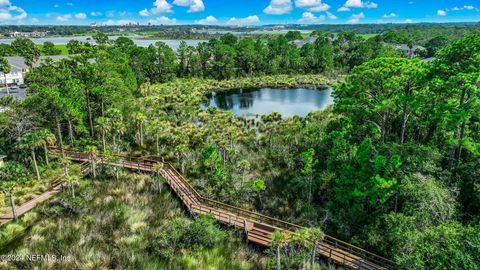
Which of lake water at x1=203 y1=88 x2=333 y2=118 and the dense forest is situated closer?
the dense forest

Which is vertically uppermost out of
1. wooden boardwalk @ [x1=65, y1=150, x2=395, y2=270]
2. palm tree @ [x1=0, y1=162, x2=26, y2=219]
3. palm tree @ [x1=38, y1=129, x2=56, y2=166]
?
palm tree @ [x1=38, y1=129, x2=56, y2=166]

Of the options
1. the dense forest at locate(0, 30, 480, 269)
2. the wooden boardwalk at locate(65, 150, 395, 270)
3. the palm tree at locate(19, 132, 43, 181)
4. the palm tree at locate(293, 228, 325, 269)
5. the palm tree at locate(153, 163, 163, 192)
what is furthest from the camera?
the palm tree at locate(19, 132, 43, 181)

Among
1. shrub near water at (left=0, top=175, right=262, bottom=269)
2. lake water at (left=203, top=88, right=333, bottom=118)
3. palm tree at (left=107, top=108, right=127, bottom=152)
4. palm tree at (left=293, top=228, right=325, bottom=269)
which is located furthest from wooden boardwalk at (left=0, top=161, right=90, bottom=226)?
lake water at (left=203, top=88, right=333, bottom=118)

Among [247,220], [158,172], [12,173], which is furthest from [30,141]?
[247,220]

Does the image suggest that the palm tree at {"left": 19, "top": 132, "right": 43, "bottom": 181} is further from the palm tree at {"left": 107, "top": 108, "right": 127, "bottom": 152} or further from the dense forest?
the palm tree at {"left": 107, "top": 108, "right": 127, "bottom": 152}

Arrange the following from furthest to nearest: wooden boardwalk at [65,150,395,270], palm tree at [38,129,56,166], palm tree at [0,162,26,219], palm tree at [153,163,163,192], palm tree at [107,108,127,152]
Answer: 1. palm tree at [107,108,127,152]
2. palm tree at [38,129,56,166]
3. palm tree at [0,162,26,219]
4. palm tree at [153,163,163,192]
5. wooden boardwalk at [65,150,395,270]

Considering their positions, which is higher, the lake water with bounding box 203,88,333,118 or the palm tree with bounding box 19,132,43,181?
the palm tree with bounding box 19,132,43,181

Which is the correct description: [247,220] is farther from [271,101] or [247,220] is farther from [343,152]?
[271,101]

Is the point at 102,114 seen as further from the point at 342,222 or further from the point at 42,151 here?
the point at 342,222
